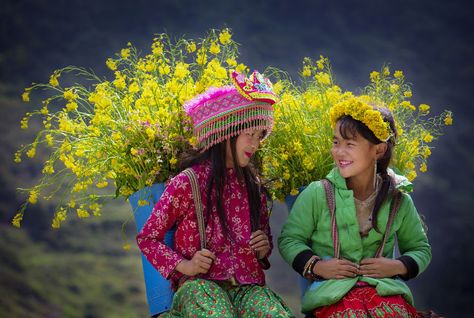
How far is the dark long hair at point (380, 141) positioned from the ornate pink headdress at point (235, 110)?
27 cm

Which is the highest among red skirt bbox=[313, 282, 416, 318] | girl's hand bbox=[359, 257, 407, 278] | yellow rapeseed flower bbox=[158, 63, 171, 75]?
yellow rapeseed flower bbox=[158, 63, 171, 75]

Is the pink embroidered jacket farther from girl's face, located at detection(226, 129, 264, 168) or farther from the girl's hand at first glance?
the girl's hand

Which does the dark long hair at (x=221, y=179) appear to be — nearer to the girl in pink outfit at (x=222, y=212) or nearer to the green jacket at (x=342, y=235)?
the girl in pink outfit at (x=222, y=212)

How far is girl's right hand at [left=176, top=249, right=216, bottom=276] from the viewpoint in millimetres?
2627

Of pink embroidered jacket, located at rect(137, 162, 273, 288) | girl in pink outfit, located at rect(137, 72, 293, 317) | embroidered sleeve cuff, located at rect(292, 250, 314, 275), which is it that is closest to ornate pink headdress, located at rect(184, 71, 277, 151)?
girl in pink outfit, located at rect(137, 72, 293, 317)

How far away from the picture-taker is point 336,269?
2721 mm

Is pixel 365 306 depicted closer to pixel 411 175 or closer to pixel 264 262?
pixel 264 262

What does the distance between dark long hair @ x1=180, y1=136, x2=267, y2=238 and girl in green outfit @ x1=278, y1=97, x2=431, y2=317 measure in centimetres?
15

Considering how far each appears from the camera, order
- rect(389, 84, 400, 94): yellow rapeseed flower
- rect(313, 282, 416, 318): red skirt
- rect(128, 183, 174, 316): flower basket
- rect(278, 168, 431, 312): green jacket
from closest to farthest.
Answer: rect(313, 282, 416, 318): red skirt → rect(278, 168, 431, 312): green jacket → rect(128, 183, 174, 316): flower basket → rect(389, 84, 400, 94): yellow rapeseed flower

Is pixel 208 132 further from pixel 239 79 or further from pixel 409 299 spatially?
pixel 409 299

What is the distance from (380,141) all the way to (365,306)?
0.60 meters

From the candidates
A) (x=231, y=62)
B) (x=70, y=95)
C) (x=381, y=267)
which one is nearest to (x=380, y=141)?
(x=381, y=267)

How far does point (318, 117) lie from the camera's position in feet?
10.7

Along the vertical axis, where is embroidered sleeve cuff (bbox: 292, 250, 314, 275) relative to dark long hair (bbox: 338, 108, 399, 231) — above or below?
below
